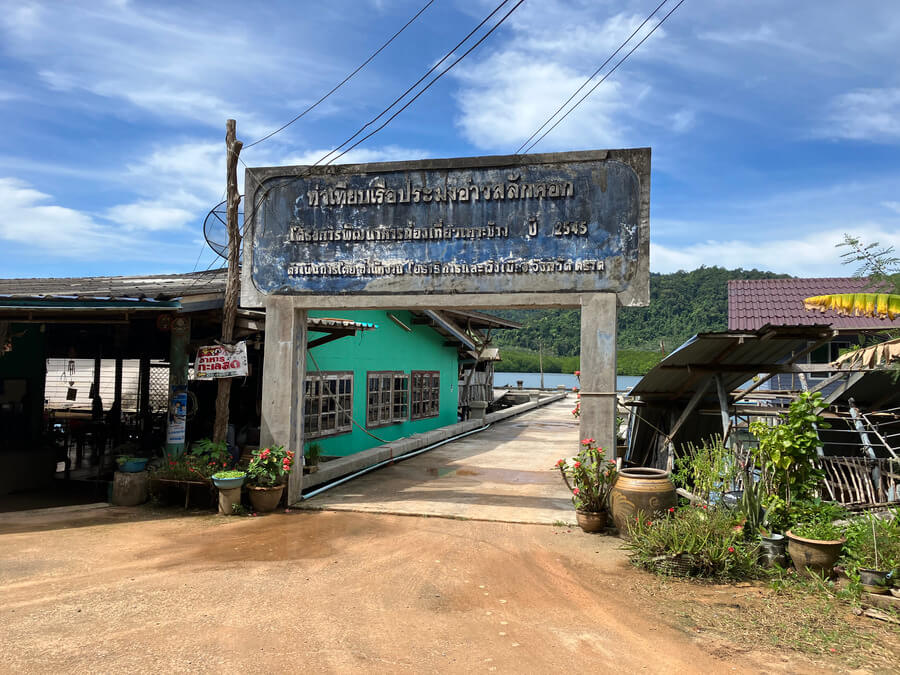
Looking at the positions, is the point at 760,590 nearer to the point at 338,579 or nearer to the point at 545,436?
the point at 338,579

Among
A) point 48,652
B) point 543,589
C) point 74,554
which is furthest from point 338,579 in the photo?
point 74,554

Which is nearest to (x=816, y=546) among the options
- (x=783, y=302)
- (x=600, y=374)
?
(x=600, y=374)


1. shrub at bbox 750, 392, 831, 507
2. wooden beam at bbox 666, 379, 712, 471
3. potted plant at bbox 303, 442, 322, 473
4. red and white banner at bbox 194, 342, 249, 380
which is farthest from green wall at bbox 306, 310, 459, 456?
shrub at bbox 750, 392, 831, 507

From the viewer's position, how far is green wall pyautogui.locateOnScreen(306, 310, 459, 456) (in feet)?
44.2

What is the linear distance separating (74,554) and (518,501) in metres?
6.09

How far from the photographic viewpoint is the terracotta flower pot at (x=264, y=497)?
8773mm

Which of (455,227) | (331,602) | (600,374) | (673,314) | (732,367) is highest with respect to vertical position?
(673,314)

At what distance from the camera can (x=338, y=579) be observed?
6035mm

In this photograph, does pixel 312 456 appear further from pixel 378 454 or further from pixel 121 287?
pixel 121 287

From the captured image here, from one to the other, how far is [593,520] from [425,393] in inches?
446

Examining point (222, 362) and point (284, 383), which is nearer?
point (284, 383)

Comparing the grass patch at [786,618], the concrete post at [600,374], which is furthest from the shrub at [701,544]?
the concrete post at [600,374]

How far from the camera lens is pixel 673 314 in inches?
2493

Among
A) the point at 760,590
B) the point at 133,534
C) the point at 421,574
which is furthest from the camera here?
the point at 133,534
